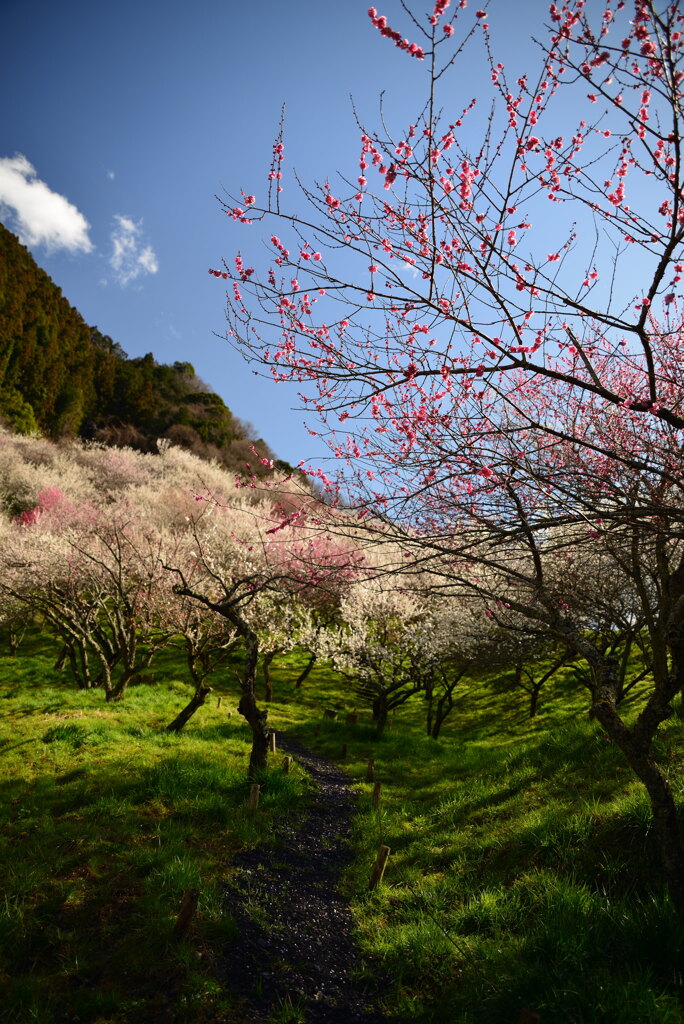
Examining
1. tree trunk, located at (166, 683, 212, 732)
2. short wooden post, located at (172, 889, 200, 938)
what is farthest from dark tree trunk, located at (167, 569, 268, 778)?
short wooden post, located at (172, 889, 200, 938)

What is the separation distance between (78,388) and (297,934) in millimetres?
63022

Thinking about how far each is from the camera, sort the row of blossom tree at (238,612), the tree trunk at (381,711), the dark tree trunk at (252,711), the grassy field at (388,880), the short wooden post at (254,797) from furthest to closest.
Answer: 1. the tree trunk at (381,711)
2. the row of blossom tree at (238,612)
3. the dark tree trunk at (252,711)
4. the short wooden post at (254,797)
5. the grassy field at (388,880)

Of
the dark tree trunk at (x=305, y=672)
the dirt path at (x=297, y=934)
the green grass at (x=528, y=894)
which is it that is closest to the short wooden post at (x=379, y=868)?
the green grass at (x=528, y=894)

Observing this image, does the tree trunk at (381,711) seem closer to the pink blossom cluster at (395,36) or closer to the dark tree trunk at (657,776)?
the dark tree trunk at (657,776)

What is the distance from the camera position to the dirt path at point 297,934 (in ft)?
13.4

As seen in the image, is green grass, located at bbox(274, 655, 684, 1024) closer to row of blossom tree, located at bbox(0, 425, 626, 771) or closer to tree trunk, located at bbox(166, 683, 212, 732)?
row of blossom tree, located at bbox(0, 425, 626, 771)

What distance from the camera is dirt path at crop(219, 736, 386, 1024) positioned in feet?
13.4

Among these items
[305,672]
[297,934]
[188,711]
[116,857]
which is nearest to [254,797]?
[116,857]

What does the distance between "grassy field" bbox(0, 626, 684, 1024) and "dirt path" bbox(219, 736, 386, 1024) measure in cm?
19

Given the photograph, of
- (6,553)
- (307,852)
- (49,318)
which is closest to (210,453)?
(49,318)

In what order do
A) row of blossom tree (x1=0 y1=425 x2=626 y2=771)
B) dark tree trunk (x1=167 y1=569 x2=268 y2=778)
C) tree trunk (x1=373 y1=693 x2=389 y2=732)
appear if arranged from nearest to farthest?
dark tree trunk (x1=167 y1=569 x2=268 y2=778), row of blossom tree (x1=0 y1=425 x2=626 y2=771), tree trunk (x1=373 y1=693 x2=389 y2=732)

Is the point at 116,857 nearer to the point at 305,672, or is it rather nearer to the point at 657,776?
the point at 657,776

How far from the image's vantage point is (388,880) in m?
6.22

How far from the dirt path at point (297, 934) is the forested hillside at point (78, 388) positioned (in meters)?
51.9
